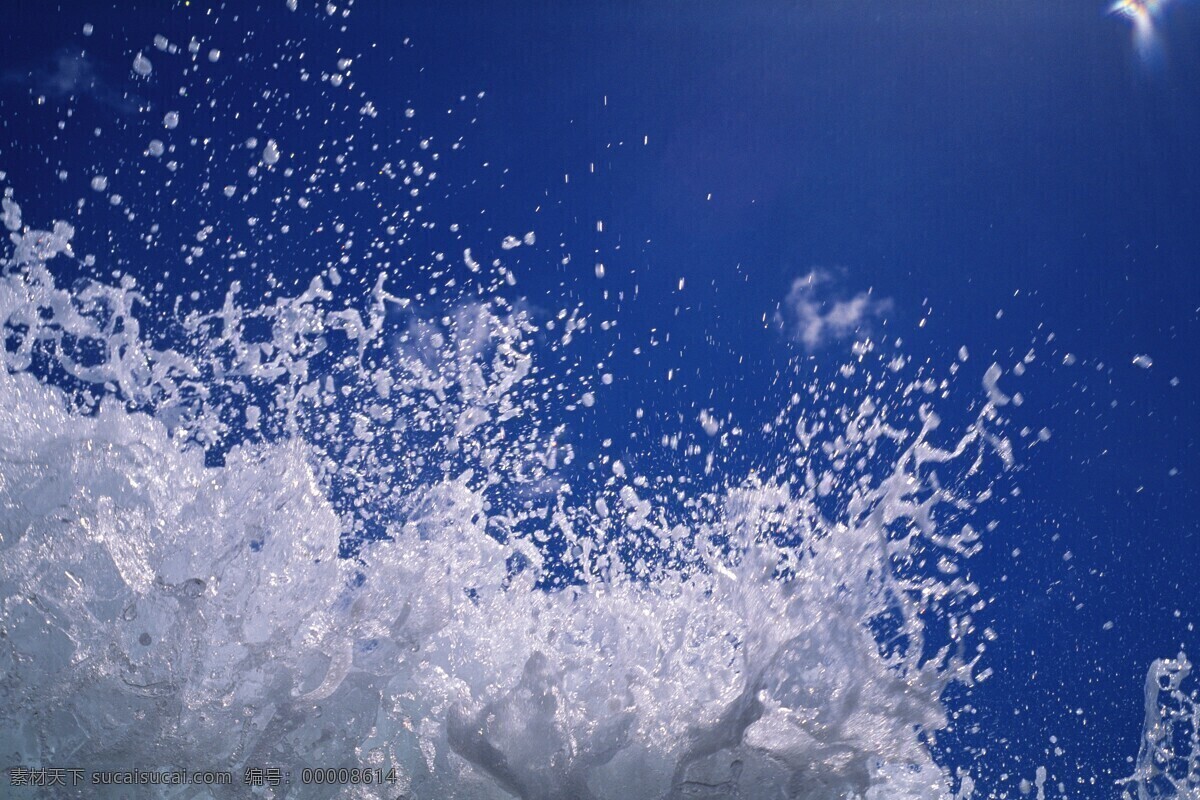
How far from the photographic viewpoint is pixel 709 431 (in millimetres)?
5312

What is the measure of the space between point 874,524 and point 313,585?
317 centimetres

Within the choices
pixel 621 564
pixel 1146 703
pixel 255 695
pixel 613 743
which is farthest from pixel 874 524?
pixel 255 695

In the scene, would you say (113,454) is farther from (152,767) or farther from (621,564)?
(621,564)

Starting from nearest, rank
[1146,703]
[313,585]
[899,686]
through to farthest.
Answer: [313,585], [899,686], [1146,703]

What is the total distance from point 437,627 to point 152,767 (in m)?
1.59

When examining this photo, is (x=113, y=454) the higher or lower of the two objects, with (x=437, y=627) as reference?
higher

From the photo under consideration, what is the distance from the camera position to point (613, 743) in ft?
17.5

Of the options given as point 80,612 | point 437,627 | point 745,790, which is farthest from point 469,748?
point 80,612

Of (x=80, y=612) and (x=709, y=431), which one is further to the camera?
(x=709, y=431)

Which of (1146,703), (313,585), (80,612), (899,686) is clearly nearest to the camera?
(80,612)

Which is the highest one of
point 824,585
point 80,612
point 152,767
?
point 824,585

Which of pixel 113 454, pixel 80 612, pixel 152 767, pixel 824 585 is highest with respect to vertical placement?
pixel 113 454

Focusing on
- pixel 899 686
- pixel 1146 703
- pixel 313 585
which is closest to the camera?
pixel 313 585

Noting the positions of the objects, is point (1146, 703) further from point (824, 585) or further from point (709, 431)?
point (709, 431)
